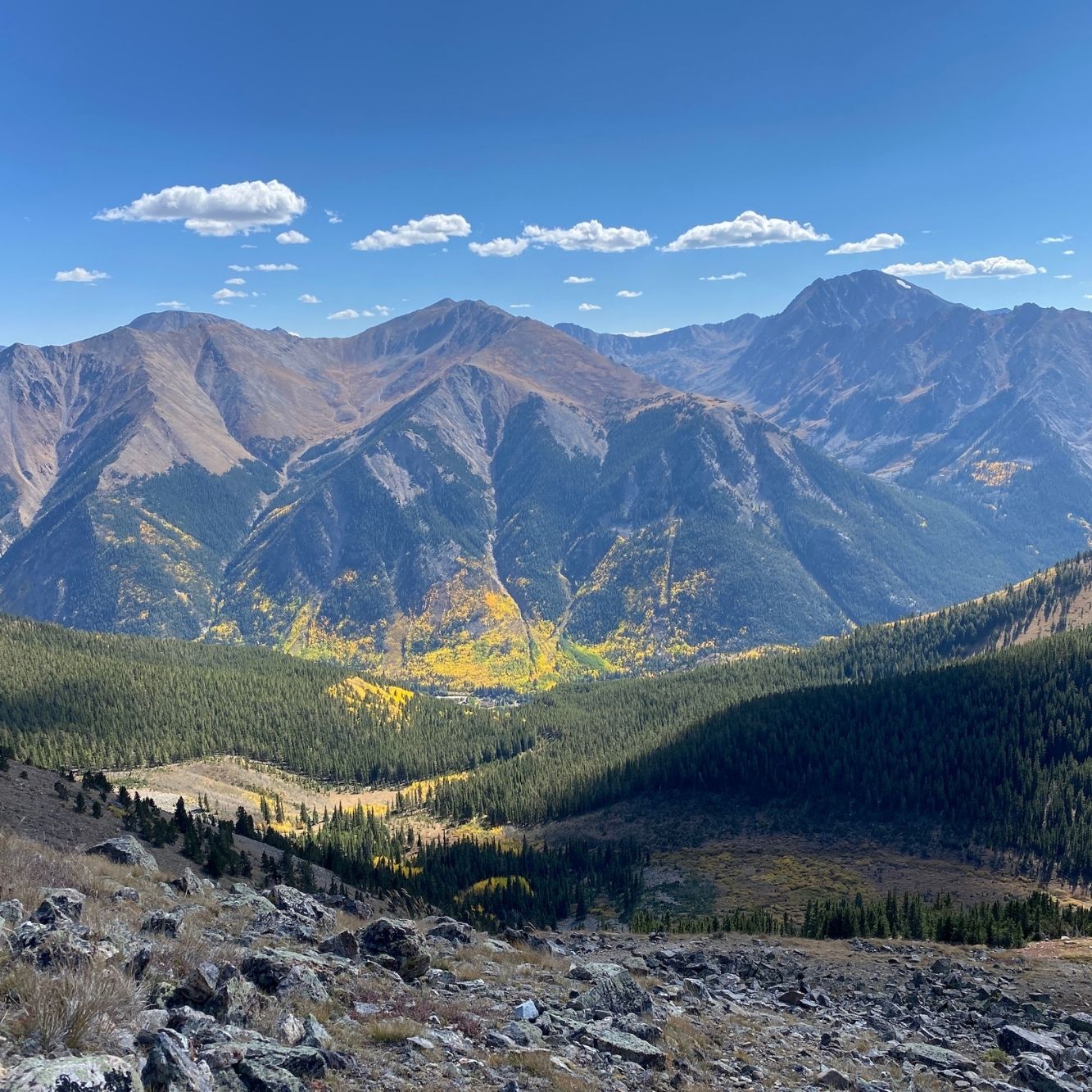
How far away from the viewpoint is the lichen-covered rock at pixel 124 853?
183ft

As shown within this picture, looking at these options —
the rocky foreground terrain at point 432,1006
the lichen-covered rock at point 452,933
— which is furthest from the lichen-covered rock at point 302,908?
the lichen-covered rock at point 452,933

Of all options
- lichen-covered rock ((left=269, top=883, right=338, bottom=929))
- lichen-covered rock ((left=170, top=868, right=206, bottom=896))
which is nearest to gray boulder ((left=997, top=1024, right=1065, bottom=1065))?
lichen-covered rock ((left=269, top=883, right=338, bottom=929))

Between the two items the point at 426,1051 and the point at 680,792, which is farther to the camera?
the point at 680,792

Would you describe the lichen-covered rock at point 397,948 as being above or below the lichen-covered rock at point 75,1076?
below

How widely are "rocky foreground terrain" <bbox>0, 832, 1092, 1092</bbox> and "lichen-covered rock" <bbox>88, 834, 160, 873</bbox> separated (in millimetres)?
246

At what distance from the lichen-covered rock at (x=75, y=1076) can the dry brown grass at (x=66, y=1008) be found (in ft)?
3.73

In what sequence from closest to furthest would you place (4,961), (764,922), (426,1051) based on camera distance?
(4,961) → (426,1051) → (764,922)

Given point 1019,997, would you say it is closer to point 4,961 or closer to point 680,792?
point 4,961

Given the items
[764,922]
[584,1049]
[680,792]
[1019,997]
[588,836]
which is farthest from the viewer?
[680,792]

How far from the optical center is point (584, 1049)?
88.3 ft

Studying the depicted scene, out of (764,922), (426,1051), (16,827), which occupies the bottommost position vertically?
(764,922)

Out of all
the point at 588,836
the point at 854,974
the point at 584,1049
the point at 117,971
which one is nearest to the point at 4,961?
the point at 117,971

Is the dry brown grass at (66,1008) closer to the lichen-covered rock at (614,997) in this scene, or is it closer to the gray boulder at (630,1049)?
the gray boulder at (630,1049)

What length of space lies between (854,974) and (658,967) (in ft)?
45.1
